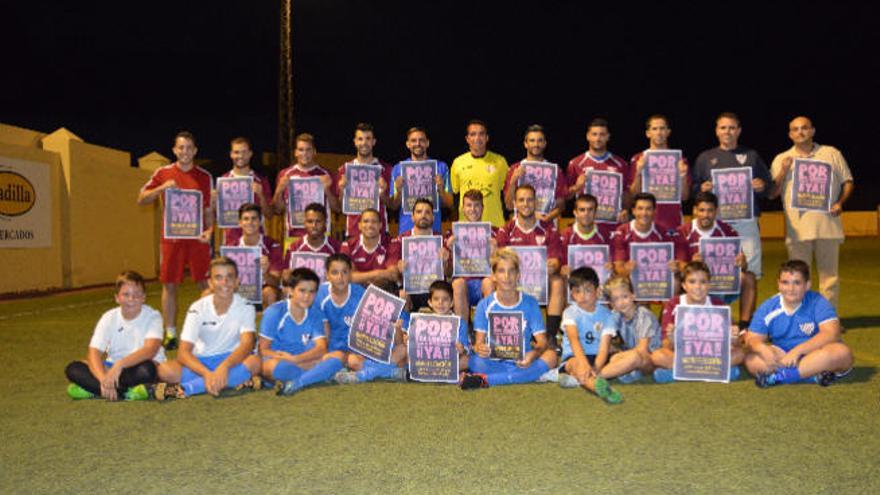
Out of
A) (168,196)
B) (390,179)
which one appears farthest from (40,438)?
(390,179)

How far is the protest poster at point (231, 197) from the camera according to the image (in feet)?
25.0

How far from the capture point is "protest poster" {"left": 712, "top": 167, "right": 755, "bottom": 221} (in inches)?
280

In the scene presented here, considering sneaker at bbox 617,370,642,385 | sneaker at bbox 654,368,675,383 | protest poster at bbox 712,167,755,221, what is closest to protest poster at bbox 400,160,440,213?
protest poster at bbox 712,167,755,221

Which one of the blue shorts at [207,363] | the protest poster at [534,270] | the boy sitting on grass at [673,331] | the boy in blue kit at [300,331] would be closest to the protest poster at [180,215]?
the boy in blue kit at [300,331]

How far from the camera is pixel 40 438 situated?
4.07 meters

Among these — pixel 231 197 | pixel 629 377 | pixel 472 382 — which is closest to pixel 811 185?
pixel 629 377

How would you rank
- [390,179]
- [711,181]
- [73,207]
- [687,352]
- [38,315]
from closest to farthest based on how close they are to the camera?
[687,352] < [711,181] < [390,179] < [38,315] < [73,207]

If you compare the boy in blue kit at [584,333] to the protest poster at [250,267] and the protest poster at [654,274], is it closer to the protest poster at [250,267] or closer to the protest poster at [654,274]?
the protest poster at [654,274]

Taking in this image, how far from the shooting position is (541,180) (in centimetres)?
748

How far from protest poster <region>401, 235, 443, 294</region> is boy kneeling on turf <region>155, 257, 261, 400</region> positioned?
177cm

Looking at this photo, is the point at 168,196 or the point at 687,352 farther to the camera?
the point at 168,196

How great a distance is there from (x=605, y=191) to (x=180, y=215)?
4.42 m

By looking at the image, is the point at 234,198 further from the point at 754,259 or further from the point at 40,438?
the point at 754,259

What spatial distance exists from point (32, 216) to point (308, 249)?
916cm
